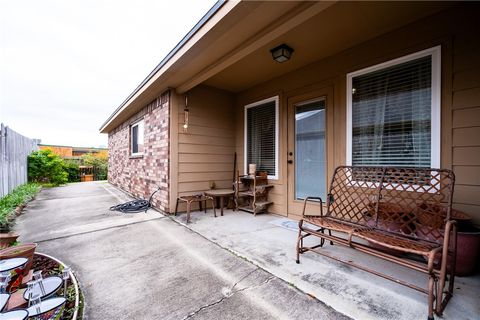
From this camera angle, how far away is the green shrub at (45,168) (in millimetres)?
7805

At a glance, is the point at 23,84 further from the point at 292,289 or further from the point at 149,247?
the point at 292,289

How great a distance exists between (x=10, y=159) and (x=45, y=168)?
383 cm

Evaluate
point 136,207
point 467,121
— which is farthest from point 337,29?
point 136,207

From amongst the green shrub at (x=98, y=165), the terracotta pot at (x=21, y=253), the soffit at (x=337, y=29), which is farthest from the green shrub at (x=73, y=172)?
the soffit at (x=337, y=29)

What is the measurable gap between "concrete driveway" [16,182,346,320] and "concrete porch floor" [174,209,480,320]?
131 mm

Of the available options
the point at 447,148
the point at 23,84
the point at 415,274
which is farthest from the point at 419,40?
the point at 23,84

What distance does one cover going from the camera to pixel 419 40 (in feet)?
7.60

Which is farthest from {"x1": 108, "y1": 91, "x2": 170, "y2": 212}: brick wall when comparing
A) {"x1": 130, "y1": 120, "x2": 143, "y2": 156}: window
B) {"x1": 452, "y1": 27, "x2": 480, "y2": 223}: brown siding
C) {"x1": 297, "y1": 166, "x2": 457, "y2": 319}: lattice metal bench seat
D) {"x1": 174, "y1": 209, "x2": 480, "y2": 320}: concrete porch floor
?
{"x1": 452, "y1": 27, "x2": 480, "y2": 223}: brown siding

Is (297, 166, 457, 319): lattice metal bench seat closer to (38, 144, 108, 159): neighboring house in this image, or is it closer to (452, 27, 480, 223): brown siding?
(452, 27, 480, 223): brown siding

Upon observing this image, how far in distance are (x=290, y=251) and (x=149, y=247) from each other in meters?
1.69

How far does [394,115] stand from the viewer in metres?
2.55

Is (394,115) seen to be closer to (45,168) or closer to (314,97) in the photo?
(314,97)

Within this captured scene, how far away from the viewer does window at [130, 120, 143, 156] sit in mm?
5673

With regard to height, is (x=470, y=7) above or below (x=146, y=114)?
above
